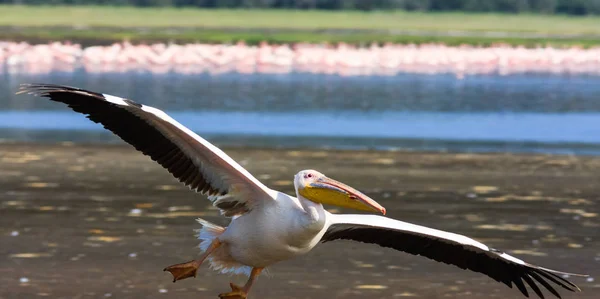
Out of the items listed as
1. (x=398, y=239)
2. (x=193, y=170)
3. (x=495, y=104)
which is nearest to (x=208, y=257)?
(x=193, y=170)

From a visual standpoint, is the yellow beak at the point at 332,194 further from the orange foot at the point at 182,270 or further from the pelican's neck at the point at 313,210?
the orange foot at the point at 182,270

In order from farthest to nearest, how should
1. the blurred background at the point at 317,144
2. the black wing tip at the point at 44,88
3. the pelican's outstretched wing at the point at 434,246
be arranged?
the blurred background at the point at 317,144, the pelican's outstretched wing at the point at 434,246, the black wing tip at the point at 44,88

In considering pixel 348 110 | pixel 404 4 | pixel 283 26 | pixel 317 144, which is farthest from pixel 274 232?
pixel 404 4

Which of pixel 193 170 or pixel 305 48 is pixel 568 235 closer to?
pixel 193 170

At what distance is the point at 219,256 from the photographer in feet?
28.4

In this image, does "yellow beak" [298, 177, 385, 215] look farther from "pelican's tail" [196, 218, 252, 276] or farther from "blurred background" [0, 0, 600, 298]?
"blurred background" [0, 0, 600, 298]

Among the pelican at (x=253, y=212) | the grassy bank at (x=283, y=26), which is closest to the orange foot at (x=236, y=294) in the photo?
the pelican at (x=253, y=212)

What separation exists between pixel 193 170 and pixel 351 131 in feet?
42.8

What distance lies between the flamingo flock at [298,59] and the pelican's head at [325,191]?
29.2 m

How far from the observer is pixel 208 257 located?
8672 millimetres

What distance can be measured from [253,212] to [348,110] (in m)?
17.4

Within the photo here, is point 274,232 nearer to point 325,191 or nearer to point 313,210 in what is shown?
point 313,210

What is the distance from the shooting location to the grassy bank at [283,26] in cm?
4772

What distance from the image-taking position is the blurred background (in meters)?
10.1
